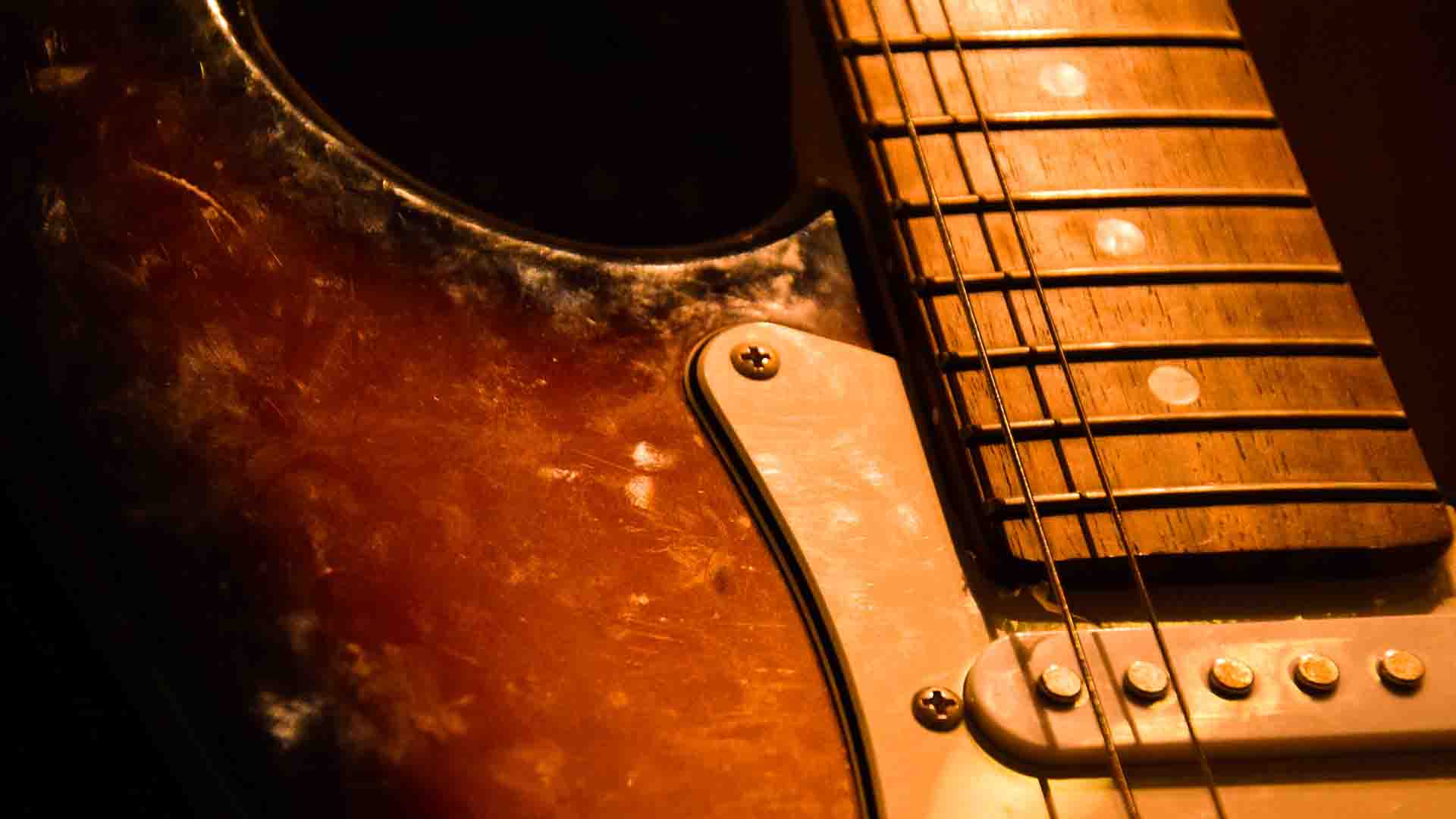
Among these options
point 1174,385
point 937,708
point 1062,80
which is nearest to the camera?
point 937,708

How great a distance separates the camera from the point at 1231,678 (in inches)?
20.5

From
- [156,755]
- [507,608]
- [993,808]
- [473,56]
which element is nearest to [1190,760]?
[993,808]

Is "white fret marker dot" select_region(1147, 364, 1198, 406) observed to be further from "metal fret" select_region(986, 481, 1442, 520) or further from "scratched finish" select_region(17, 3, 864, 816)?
"scratched finish" select_region(17, 3, 864, 816)

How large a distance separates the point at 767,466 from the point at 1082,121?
0.30m

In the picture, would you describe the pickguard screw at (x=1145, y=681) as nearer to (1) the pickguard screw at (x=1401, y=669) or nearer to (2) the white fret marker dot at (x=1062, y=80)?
(1) the pickguard screw at (x=1401, y=669)

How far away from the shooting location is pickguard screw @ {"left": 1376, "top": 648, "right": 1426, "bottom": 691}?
0.53 m

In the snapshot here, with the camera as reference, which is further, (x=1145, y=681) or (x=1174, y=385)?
(x=1174, y=385)

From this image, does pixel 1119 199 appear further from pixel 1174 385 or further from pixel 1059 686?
pixel 1059 686

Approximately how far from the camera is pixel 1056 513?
569 millimetres

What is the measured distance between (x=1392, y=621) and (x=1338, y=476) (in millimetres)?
76

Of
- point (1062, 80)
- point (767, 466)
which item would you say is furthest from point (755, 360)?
point (1062, 80)

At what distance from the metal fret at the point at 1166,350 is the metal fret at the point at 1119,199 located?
95 millimetres

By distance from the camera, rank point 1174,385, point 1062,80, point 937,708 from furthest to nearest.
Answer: point 1062,80
point 1174,385
point 937,708

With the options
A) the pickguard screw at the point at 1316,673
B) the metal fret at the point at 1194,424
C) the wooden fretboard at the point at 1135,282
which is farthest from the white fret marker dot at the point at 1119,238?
the pickguard screw at the point at 1316,673
